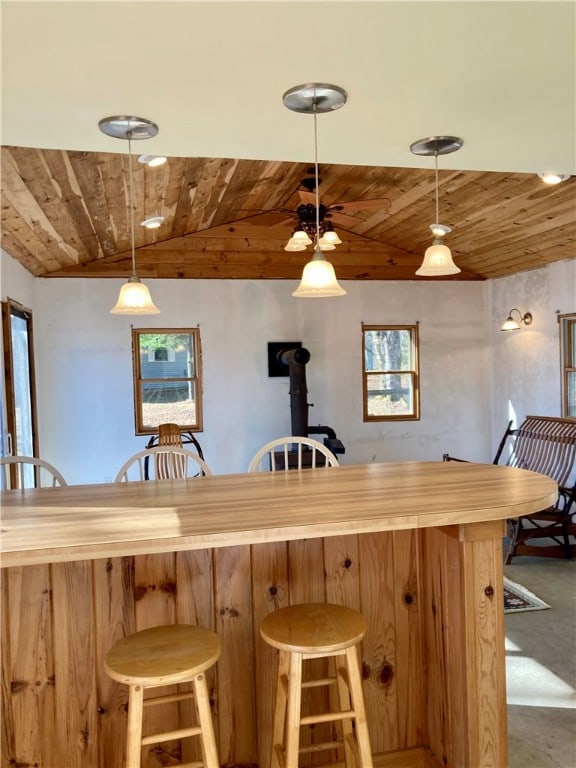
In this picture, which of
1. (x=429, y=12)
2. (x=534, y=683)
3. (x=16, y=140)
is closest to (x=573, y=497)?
(x=534, y=683)

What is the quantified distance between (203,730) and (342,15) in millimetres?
1887

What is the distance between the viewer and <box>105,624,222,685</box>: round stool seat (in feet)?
4.76

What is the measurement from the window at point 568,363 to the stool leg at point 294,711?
5007 mm

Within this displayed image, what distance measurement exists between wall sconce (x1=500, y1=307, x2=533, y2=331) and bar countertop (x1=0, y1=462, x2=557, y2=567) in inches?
169

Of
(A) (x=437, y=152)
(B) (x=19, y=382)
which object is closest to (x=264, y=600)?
(A) (x=437, y=152)

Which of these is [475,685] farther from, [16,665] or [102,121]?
[102,121]

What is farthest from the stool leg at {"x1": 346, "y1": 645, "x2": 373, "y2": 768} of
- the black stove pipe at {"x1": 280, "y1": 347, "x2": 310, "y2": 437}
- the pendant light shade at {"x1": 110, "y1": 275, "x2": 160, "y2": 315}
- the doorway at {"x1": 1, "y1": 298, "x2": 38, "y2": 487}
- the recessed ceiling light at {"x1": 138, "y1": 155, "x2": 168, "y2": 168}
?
the black stove pipe at {"x1": 280, "y1": 347, "x2": 310, "y2": 437}

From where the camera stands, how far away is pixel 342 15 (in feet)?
4.57

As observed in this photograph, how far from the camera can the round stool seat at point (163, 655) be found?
1.45 meters

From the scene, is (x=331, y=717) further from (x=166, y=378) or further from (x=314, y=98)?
(x=166, y=378)

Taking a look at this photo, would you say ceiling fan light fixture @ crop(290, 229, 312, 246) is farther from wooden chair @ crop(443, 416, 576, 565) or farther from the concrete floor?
the concrete floor

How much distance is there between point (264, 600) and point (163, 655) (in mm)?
442

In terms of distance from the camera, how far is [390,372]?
6.79 m

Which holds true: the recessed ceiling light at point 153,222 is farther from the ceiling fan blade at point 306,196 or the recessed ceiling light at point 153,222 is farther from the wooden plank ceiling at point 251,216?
the ceiling fan blade at point 306,196
